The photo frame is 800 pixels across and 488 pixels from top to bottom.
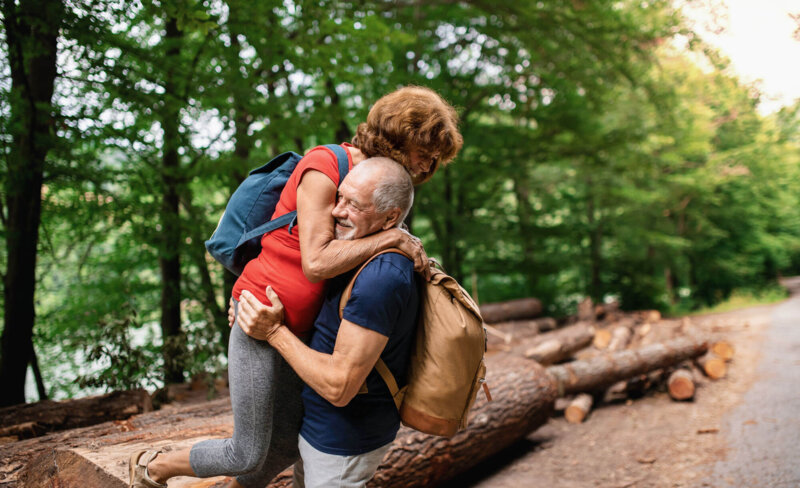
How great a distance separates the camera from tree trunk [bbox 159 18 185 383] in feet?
14.9

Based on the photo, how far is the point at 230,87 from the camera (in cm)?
459

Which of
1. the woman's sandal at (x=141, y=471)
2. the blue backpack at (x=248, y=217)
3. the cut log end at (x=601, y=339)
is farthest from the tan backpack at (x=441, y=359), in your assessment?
the cut log end at (x=601, y=339)

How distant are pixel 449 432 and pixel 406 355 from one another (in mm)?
302

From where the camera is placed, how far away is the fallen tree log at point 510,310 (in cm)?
930

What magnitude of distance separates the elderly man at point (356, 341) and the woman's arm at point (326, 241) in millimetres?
36

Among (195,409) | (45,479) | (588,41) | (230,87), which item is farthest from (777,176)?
(45,479)

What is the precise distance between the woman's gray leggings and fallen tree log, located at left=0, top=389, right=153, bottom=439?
221 cm

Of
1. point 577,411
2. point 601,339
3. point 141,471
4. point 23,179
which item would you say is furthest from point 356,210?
point 601,339

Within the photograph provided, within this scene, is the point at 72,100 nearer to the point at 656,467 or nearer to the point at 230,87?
the point at 230,87

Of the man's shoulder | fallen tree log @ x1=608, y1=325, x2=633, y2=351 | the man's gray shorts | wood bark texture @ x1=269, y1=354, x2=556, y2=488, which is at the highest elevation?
the man's shoulder

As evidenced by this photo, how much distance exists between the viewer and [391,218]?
1.59 metres

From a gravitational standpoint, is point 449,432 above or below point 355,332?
below

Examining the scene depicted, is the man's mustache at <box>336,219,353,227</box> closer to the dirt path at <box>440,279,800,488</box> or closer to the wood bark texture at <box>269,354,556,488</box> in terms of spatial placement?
the wood bark texture at <box>269,354,556,488</box>

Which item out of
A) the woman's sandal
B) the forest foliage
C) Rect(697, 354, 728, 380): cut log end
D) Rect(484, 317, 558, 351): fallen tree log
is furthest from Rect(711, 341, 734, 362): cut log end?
the woman's sandal
